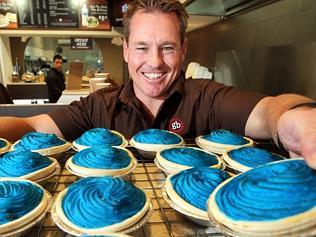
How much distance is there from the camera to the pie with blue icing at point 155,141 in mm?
1245

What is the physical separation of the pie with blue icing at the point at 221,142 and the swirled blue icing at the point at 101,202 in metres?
0.52

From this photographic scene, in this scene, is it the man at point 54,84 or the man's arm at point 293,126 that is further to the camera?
the man at point 54,84

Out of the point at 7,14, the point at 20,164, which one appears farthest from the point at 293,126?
the point at 7,14

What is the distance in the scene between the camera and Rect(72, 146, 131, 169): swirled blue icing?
3.33ft

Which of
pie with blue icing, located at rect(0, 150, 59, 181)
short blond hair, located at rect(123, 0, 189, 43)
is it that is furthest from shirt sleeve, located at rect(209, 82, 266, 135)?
pie with blue icing, located at rect(0, 150, 59, 181)

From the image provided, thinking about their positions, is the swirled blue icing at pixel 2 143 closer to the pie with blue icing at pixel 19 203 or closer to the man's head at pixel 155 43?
the pie with blue icing at pixel 19 203

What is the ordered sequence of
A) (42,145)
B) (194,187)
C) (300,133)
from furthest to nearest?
1. (42,145)
2. (194,187)
3. (300,133)

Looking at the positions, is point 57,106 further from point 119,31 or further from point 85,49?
point 85,49

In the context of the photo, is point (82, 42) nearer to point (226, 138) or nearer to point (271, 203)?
point (226, 138)

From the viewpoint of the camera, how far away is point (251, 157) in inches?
41.8

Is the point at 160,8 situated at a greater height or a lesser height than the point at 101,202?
greater

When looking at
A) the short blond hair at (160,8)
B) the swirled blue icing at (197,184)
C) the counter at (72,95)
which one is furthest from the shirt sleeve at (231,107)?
the counter at (72,95)

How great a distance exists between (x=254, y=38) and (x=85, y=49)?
15.9 feet

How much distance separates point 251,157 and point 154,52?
0.80 metres
